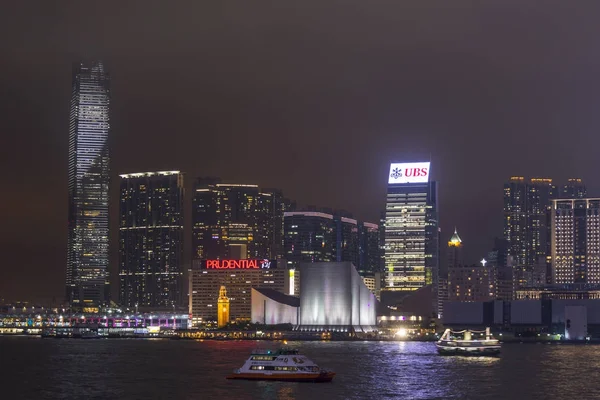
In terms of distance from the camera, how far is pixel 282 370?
93062mm

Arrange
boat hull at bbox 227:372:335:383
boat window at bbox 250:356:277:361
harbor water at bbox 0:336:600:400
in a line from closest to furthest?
harbor water at bbox 0:336:600:400 < boat hull at bbox 227:372:335:383 < boat window at bbox 250:356:277:361

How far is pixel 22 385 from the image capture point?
93000mm

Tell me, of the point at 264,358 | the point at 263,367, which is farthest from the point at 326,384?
the point at 264,358

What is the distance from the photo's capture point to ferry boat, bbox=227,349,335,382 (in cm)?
9231

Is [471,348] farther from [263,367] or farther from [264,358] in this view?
[263,367]

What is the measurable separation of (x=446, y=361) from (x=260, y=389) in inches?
1831

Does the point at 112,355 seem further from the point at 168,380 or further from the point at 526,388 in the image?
the point at 526,388

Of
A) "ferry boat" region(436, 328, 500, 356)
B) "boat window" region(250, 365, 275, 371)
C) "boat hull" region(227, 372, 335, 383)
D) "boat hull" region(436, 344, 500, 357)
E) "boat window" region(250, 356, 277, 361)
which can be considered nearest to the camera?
"boat hull" region(227, 372, 335, 383)

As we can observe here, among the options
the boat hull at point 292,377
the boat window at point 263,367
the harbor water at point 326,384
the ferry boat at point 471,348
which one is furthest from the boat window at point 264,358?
the ferry boat at point 471,348

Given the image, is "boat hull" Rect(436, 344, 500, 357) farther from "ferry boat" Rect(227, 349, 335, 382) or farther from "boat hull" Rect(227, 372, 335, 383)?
"boat hull" Rect(227, 372, 335, 383)

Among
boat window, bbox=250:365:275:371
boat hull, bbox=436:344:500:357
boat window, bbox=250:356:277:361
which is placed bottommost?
boat hull, bbox=436:344:500:357

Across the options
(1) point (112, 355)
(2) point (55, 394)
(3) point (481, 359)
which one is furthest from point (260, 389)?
(1) point (112, 355)

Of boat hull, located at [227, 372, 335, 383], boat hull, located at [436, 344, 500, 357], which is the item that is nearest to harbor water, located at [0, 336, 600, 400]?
boat hull, located at [227, 372, 335, 383]

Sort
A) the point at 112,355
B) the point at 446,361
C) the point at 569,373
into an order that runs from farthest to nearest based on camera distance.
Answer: the point at 112,355
the point at 446,361
the point at 569,373
